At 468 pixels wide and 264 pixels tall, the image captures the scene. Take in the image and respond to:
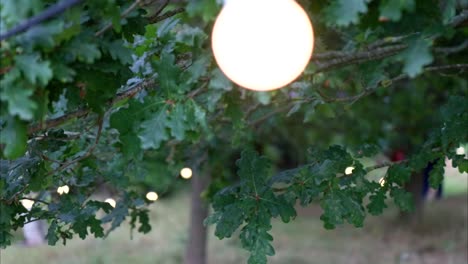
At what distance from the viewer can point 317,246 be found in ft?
35.3

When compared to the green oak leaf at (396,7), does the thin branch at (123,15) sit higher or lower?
higher

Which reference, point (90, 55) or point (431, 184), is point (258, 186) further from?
point (90, 55)

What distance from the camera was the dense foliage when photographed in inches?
75.0

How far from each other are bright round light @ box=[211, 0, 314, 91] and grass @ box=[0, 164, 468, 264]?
803 centimetres

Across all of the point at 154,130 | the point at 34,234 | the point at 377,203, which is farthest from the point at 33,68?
the point at 34,234

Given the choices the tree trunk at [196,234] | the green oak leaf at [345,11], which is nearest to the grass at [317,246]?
the tree trunk at [196,234]

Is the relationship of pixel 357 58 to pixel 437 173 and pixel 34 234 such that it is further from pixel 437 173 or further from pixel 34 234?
pixel 34 234

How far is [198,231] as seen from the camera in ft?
25.9

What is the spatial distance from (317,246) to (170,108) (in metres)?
8.91

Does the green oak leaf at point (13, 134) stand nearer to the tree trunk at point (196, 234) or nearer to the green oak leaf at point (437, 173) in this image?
the green oak leaf at point (437, 173)

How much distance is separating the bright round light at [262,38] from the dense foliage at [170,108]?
0.10m

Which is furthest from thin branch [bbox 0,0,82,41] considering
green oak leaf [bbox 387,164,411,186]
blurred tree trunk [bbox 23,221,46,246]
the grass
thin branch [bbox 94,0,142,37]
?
blurred tree trunk [bbox 23,221,46,246]

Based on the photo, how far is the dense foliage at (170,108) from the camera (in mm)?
1904

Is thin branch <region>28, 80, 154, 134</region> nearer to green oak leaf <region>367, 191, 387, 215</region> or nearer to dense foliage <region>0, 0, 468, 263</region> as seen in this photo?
dense foliage <region>0, 0, 468, 263</region>
